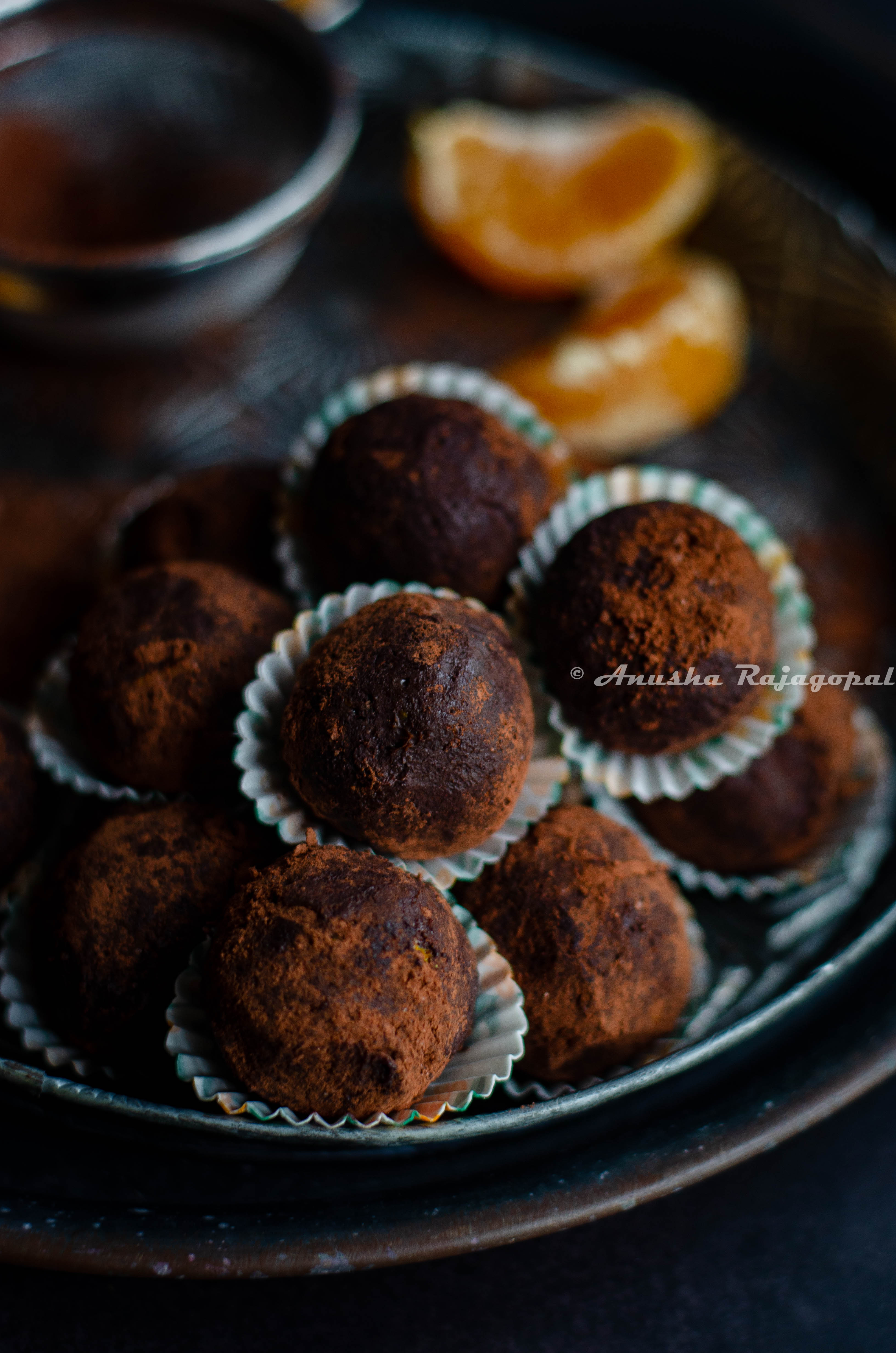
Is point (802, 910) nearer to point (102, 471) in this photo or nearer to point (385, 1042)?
point (385, 1042)

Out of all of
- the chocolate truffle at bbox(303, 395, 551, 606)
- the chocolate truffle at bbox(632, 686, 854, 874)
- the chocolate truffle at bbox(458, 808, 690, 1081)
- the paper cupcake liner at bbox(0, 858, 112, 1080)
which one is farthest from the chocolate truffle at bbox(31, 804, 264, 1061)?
the chocolate truffle at bbox(632, 686, 854, 874)

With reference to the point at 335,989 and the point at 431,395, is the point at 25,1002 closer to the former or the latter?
the point at 335,989

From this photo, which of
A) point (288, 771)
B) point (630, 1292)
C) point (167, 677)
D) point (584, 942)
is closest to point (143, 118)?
point (167, 677)

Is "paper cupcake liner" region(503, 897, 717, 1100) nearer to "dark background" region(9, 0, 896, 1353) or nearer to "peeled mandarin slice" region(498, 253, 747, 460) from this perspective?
"dark background" region(9, 0, 896, 1353)

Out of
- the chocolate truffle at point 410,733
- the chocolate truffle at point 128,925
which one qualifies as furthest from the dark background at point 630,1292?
the chocolate truffle at point 410,733

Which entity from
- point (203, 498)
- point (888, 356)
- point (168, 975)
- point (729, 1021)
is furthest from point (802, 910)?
point (888, 356)
